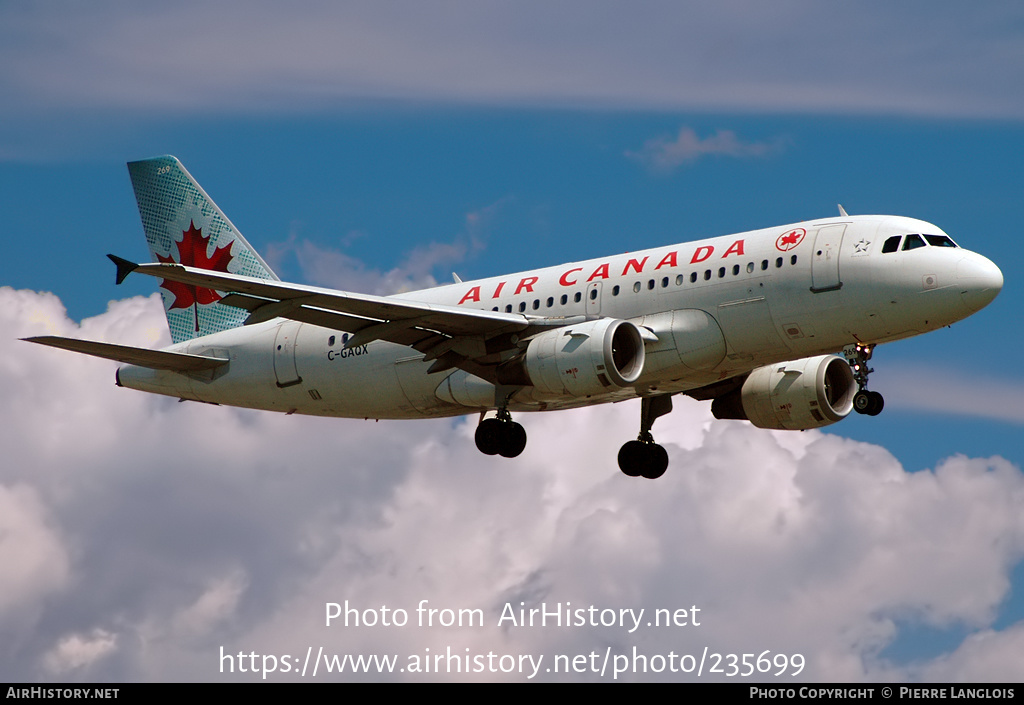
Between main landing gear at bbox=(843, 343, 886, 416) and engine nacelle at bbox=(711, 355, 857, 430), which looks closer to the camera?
main landing gear at bbox=(843, 343, 886, 416)

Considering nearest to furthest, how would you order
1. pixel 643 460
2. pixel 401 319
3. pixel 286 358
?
Result: pixel 401 319, pixel 286 358, pixel 643 460

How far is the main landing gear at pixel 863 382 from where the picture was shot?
3678 centimetres

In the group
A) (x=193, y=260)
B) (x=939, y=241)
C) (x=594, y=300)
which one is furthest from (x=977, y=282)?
(x=193, y=260)

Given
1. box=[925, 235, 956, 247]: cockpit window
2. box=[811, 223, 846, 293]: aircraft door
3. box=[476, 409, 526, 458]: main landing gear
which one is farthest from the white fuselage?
box=[476, 409, 526, 458]: main landing gear

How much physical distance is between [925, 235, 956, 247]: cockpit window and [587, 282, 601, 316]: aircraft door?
854 cm

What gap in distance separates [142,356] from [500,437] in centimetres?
1116

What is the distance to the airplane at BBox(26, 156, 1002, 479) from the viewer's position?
3581 centimetres

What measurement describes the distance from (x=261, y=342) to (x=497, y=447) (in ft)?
28.1

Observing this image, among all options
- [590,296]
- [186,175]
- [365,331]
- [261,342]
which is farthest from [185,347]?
[590,296]

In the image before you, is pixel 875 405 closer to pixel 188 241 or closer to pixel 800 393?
pixel 800 393

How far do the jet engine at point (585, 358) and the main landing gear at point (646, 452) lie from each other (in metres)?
7.20

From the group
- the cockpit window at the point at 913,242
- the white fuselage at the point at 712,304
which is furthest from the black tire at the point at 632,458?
the cockpit window at the point at 913,242

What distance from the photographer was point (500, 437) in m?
40.7

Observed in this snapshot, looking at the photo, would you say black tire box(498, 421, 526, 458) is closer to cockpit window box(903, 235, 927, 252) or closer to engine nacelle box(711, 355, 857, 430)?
engine nacelle box(711, 355, 857, 430)
